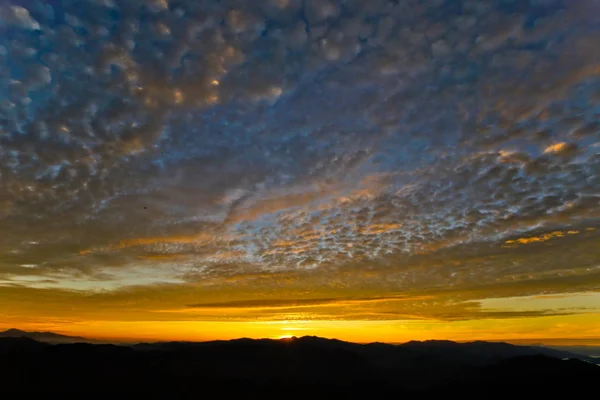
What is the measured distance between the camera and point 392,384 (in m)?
195

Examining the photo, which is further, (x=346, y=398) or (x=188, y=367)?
(x=188, y=367)

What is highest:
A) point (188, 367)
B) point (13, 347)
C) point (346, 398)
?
point (13, 347)

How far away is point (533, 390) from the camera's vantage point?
159 meters

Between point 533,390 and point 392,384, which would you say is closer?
point 533,390

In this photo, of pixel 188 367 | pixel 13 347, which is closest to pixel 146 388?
pixel 188 367

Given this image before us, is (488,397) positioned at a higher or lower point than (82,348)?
lower

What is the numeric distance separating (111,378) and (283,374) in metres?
84.9

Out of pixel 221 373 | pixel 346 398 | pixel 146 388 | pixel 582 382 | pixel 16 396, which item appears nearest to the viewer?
pixel 16 396

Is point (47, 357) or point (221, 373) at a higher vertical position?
point (47, 357)

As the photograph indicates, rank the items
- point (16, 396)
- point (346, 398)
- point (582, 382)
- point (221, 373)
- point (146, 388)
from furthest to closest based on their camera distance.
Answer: point (221, 373)
point (346, 398)
point (582, 382)
point (146, 388)
point (16, 396)

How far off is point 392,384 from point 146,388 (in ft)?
420

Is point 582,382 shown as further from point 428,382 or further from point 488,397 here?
point 428,382

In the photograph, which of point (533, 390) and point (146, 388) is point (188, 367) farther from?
point (533, 390)

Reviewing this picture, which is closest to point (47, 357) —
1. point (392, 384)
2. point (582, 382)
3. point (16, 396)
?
point (16, 396)
